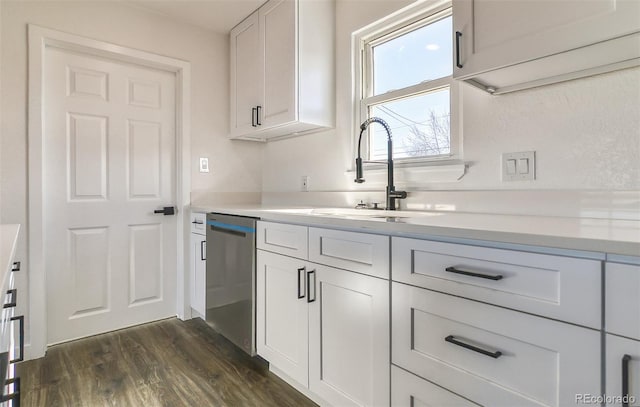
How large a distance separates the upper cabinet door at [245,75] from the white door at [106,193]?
494mm

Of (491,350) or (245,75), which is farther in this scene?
(245,75)

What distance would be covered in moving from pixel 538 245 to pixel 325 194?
160 centimetres

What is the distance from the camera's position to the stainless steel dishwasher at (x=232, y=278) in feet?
5.94

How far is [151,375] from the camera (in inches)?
70.7

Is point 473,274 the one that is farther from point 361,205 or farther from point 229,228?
point 229,228

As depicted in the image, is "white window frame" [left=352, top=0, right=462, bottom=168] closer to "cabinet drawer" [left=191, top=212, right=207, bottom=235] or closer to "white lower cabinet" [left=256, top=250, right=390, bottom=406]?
"white lower cabinet" [left=256, top=250, right=390, bottom=406]

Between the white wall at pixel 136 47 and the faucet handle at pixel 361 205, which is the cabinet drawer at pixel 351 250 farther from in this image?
the white wall at pixel 136 47

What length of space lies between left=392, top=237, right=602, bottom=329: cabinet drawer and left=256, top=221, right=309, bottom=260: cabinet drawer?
50 centimetres

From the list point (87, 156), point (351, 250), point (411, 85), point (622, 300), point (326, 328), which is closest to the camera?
point (622, 300)

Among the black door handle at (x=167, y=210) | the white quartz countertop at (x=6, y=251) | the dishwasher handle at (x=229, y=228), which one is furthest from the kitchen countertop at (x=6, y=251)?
the black door handle at (x=167, y=210)

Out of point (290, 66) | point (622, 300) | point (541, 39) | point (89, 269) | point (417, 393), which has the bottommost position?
point (417, 393)

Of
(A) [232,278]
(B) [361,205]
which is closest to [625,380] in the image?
(B) [361,205]

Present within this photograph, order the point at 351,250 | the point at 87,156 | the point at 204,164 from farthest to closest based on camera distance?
1. the point at 204,164
2. the point at 87,156
3. the point at 351,250

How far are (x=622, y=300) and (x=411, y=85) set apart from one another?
4.92 feet
